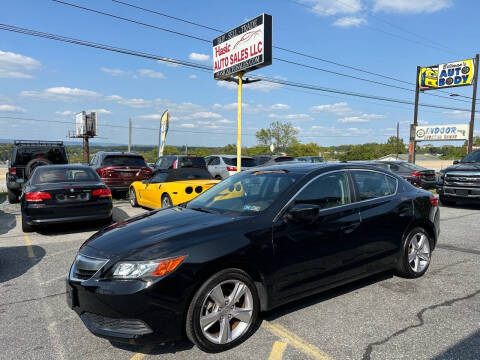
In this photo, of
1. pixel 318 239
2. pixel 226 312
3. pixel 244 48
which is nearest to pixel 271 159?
pixel 244 48

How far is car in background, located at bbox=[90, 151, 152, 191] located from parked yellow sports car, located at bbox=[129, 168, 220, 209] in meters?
1.83

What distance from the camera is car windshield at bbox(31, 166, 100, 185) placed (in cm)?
755

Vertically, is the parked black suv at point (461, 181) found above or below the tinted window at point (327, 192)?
below

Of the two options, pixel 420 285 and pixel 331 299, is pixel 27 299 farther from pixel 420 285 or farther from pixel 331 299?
pixel 420 285

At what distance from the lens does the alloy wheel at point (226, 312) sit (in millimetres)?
2832

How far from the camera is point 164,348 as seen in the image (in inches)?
115

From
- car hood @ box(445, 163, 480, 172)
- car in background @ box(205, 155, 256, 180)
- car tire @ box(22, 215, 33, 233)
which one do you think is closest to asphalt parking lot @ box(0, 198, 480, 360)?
car tire @ box(22, 215, 33, 233)

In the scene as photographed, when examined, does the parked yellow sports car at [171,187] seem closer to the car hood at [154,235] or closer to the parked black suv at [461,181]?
the car hood at [154,235]

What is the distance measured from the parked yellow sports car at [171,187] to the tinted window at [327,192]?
4.98 m

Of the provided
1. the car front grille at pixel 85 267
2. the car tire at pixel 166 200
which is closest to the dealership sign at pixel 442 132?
the car tire at pixel 166 200

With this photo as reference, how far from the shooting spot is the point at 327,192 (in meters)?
3.80

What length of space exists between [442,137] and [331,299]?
29357 millimetres

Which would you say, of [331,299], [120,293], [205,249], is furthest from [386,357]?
[120,293]

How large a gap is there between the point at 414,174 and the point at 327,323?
472 inches
